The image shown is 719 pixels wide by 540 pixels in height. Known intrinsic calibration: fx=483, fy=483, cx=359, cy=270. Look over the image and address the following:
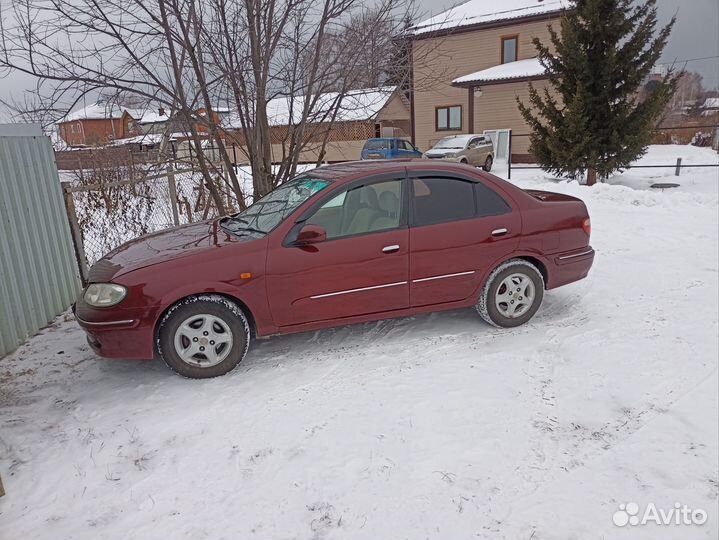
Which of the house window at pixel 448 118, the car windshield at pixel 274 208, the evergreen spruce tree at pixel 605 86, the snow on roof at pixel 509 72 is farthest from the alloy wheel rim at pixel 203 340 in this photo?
the house window at pixel 448 118

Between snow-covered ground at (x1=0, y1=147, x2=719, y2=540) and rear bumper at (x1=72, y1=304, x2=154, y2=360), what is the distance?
31 cm

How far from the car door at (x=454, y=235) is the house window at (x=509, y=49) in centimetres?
2251

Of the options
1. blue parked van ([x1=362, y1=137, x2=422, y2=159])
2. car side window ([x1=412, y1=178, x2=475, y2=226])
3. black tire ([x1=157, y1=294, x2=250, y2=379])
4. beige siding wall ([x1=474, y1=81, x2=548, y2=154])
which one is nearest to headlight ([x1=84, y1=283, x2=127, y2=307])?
black tire ([x1=157, y1=294, x2=250, y2=379])

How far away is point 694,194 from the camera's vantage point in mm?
10742

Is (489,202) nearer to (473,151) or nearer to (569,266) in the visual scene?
(569,266)

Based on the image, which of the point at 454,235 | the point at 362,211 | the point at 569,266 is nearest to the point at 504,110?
the point at 569,266

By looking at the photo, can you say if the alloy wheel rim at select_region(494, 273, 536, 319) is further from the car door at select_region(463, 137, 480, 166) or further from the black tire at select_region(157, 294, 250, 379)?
the car door at select_region(463, 137, 480, 166)

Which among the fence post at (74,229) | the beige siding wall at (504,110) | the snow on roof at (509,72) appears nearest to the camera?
the fence post at (74,229)

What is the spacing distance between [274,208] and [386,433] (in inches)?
90.3

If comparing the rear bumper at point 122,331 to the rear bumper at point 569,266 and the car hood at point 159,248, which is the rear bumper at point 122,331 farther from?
the rear bumper at point 569,266

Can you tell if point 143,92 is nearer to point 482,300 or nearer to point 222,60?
point 222,60

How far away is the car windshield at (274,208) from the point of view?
13.5 ft

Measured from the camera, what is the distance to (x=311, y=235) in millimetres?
3854

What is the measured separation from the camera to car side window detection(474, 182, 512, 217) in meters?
4.48
